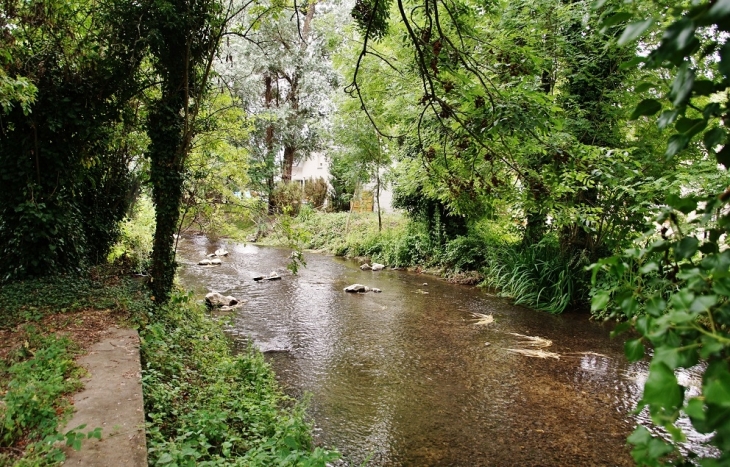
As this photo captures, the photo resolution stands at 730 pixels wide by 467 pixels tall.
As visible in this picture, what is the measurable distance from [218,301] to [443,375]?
486 centimetres

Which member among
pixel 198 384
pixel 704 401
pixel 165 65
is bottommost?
pixel 198 384

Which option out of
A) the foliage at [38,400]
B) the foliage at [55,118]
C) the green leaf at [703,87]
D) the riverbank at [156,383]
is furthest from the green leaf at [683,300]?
the foliage at [55,118]

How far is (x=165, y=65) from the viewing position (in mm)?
6496

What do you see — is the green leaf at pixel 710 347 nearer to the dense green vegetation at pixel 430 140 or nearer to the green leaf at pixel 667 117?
the dense green vegetation at pixel 430 140

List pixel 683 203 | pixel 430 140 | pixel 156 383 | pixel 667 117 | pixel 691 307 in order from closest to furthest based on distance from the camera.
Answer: pixel 691 307 < pixel 667 117 < pixel 683 203 < pixel 156 383 < pixel 430 140

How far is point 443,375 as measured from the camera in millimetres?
5688

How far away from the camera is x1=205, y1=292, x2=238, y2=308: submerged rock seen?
8453 millimetres

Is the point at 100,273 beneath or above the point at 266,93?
beneath

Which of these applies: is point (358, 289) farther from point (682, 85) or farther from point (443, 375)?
point (682, 85)

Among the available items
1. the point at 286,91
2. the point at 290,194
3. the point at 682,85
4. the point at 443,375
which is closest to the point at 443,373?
the point at 443,375

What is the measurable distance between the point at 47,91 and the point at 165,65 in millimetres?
1867

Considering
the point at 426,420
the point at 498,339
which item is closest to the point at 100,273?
the point at 426,420

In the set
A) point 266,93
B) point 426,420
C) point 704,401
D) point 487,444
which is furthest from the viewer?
point 266,93

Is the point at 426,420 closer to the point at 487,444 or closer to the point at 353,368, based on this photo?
the point at 487,444
